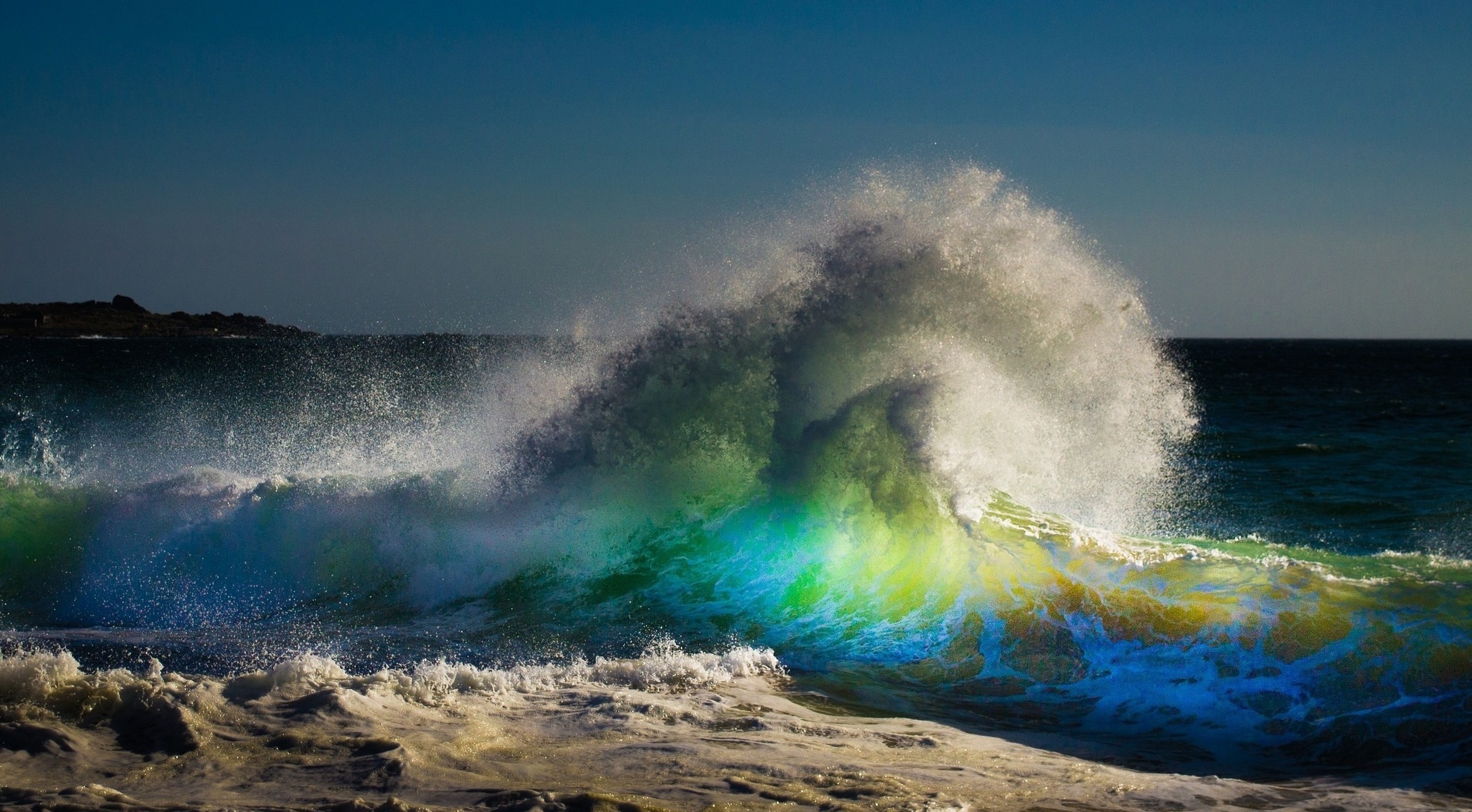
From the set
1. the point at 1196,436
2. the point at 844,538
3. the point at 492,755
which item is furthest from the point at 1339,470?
the point at 492,755

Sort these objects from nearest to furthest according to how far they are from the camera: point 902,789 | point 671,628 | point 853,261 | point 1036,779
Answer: point 902,789 < point 1036,779 < point 671,628 < point 853,261

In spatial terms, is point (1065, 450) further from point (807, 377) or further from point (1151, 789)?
point (1151, 789)

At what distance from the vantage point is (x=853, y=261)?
10078mm

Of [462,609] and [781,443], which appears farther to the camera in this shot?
[781,443]

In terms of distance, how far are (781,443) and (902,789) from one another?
5.63 m

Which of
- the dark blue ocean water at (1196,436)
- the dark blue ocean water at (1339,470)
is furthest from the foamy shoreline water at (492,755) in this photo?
the dark blue ocean water at (1339,470)

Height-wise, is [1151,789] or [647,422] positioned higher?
[647,422]

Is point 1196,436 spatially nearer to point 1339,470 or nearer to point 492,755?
point 1339,470

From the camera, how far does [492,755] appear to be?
5051mm

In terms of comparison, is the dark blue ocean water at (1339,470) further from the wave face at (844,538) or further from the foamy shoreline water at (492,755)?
the foamy shoreline water at (492,755)

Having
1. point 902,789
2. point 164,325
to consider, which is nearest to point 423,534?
point 902,789

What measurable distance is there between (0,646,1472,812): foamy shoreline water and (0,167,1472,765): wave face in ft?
3.51

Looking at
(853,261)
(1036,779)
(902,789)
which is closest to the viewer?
(902,789)

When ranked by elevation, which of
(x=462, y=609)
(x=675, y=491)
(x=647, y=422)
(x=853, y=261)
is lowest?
(x=462, y=609)
